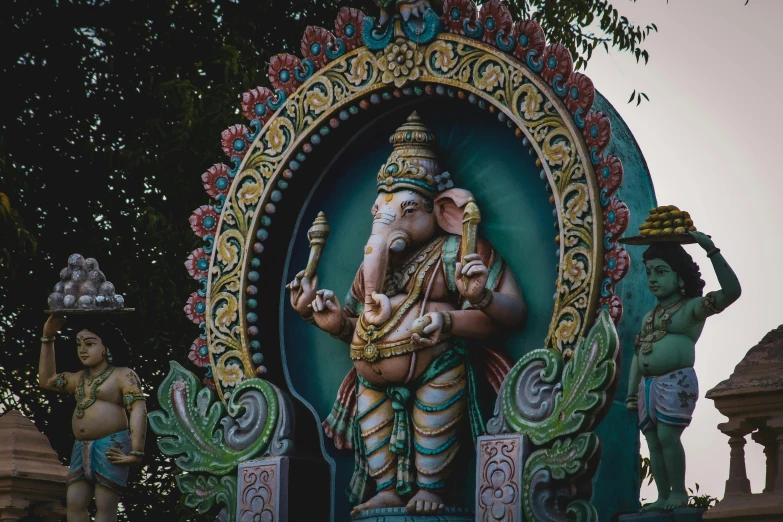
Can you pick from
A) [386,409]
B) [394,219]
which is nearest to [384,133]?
[394,219]

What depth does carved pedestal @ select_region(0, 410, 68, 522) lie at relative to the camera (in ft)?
29.5

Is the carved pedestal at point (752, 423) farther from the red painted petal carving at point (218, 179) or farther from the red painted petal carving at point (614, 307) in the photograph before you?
the red painted petal carving at point (218, 179)

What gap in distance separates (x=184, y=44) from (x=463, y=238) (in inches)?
209

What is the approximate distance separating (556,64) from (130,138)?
17.0 ft

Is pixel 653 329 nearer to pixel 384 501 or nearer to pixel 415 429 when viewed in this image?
pixel 415 429

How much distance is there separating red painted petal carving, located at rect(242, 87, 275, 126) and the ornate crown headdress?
0.87 m

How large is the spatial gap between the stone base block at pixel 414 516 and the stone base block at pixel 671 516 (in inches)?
36.7

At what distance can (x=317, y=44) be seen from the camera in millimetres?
8867

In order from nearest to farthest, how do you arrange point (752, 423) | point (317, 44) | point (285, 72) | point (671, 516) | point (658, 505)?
point (752, 423)
point (671, 516)
point (658, 505)
point (317, 44)
point (285, 72)

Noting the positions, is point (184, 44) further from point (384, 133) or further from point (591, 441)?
point (591, 441)

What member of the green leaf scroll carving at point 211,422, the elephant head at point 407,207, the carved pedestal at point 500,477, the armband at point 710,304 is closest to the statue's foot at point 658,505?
the carved pedestal at point 500,477

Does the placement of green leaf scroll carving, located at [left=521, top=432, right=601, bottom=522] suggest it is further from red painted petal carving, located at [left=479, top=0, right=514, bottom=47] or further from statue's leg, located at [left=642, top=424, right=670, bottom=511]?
red painted petal carving, located at [left=479, top=0, right=514, bottom=47]

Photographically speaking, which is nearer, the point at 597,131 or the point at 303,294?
the point at 597,131

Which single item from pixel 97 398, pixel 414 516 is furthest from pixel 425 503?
pixel 97 398
